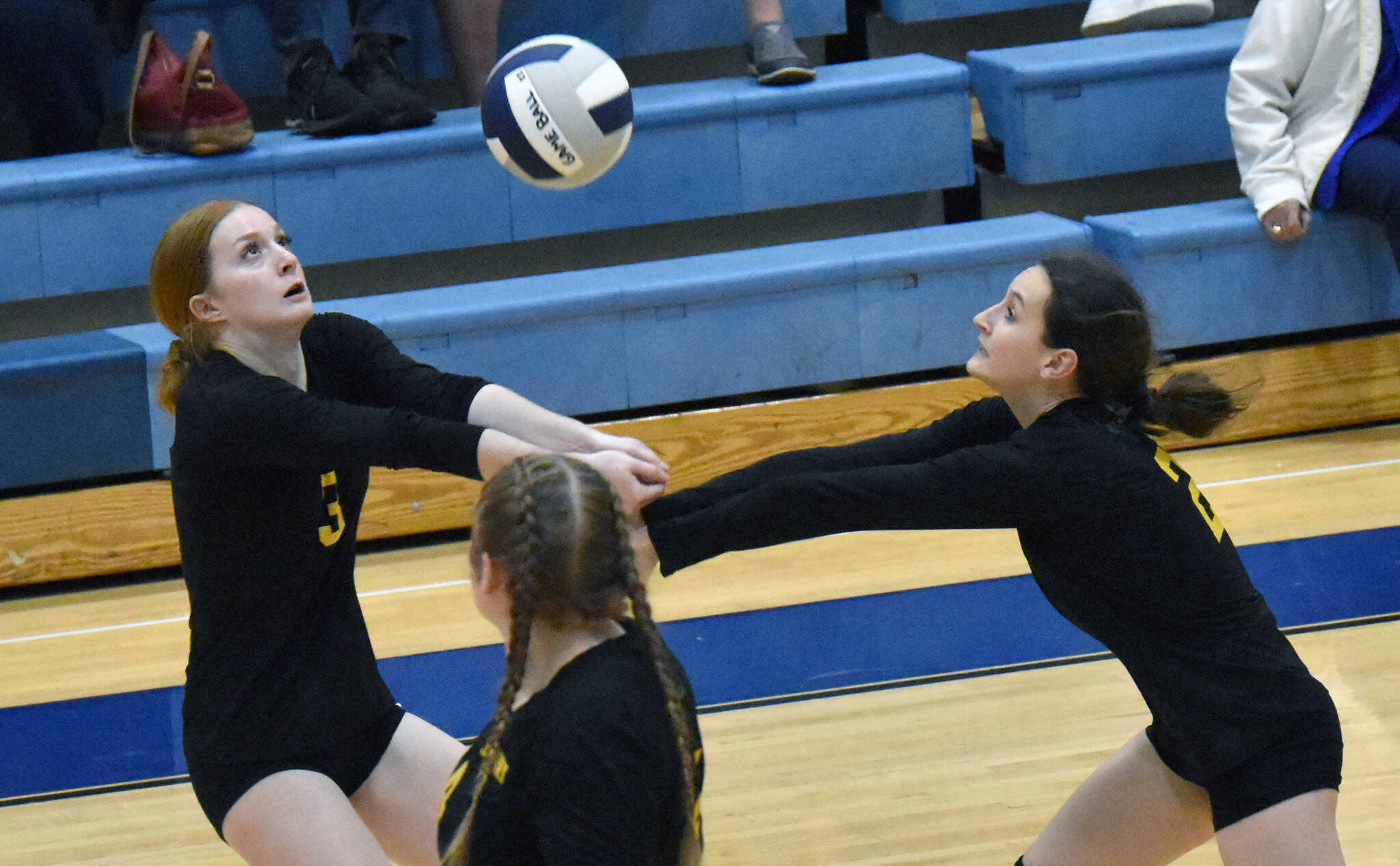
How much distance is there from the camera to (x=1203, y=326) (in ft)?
13.9

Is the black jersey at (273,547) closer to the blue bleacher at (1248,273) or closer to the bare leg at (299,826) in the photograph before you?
the bare leg at (299,826)

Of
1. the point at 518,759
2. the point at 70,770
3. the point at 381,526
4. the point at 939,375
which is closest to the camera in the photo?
the point at 518,759

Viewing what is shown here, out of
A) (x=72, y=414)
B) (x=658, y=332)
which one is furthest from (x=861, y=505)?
(x=72, y=414)

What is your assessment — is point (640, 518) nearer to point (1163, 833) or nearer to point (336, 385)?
point (336, 385)

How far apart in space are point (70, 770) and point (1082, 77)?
128 inches

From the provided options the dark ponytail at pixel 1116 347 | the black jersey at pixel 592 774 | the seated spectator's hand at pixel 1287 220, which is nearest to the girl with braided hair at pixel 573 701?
the black jersey at pixel 592 774

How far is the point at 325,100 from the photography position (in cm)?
436

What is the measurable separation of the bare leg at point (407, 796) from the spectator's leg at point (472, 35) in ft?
9.28

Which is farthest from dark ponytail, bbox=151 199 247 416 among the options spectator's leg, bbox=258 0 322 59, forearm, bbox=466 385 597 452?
spectator's leg, bbox=258 0 322 59

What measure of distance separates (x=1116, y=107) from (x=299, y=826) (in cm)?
347

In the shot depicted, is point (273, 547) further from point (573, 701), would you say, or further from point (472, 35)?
point (472, 35)

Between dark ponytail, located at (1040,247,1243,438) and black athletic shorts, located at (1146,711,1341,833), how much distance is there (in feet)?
1.31

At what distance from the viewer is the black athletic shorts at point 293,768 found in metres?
1.94

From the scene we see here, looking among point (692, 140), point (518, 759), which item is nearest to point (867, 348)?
point (692, 140)
